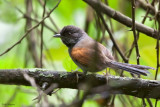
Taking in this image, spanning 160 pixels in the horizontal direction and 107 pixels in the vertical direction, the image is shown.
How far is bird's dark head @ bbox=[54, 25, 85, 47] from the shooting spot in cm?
454

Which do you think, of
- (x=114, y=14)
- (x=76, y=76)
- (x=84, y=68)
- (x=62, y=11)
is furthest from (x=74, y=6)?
(x=76, y=76)

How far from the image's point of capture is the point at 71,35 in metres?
4.62

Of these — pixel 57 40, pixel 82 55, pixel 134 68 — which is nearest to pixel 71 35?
pixel 57 40

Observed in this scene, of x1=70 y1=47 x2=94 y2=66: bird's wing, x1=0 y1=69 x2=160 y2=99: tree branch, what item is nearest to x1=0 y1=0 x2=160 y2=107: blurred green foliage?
x1=70 y1=47 x2=94 y2=66: bird's wing

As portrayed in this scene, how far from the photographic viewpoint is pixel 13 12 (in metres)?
5.30

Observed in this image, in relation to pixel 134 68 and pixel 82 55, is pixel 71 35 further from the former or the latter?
pixel 134 68

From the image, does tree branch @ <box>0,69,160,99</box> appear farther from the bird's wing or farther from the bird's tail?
the bird's wing

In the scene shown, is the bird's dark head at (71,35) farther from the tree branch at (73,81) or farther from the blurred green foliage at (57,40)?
the tree branch at (73,81)

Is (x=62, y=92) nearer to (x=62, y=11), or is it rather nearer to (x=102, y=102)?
(x=102, y=102)

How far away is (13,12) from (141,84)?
312 centimetres

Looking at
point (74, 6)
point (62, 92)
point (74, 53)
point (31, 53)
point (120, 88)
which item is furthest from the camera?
point (74, 6)

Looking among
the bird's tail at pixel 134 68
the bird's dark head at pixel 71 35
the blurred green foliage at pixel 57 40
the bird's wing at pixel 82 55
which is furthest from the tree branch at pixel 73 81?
the bird's dark head at pixel 71 35

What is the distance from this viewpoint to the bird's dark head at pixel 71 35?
454 cm

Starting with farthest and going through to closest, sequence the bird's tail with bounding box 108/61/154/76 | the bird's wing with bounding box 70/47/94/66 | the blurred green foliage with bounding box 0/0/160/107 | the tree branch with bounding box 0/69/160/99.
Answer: the blurred green foliage with bounding box 0/0/160/107
the bird's wing with bounding box 70/47/94/66
the bird's tail with bounding box 108/61/154/76
the tree branch with bounding box 0/69/160/99
